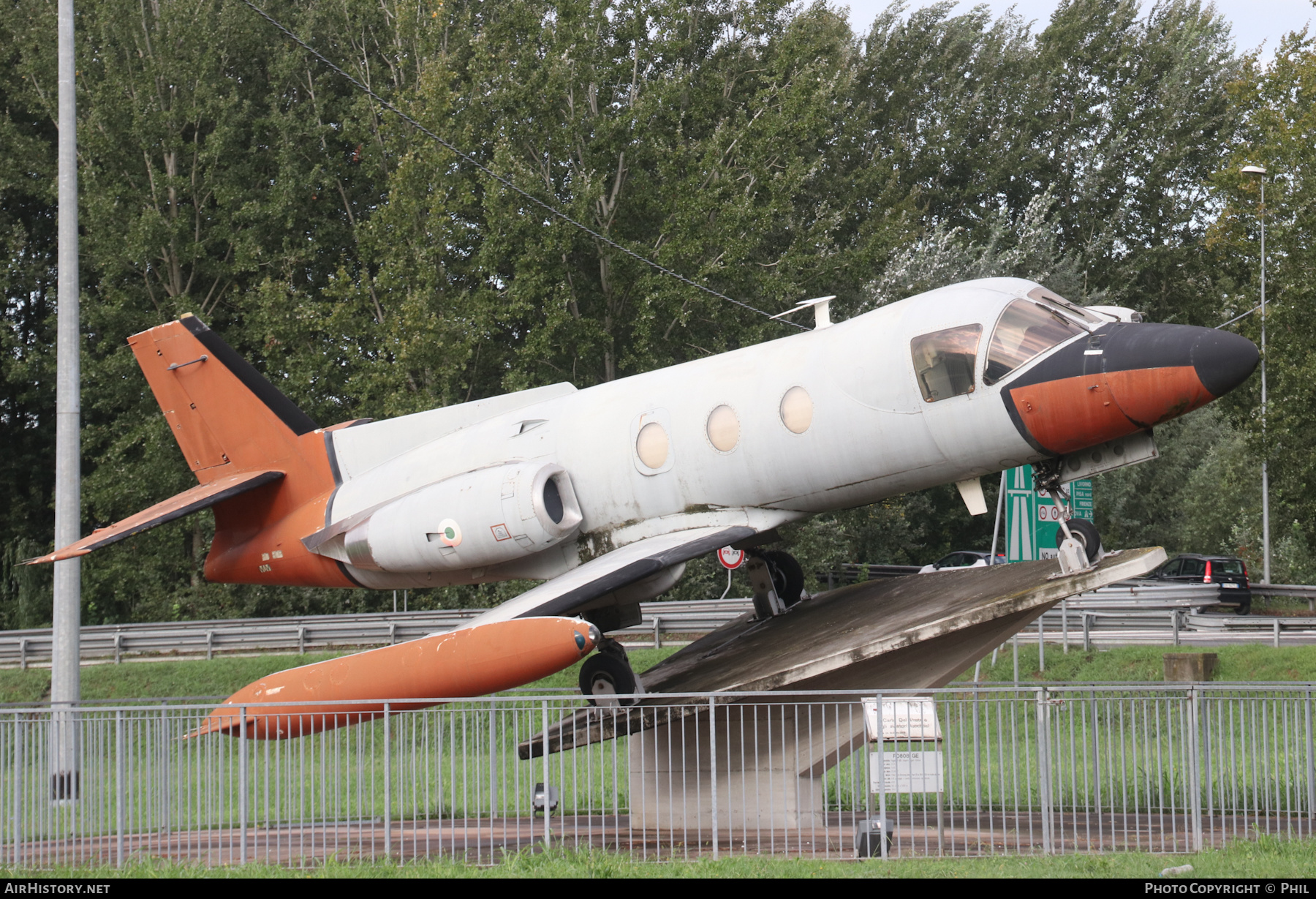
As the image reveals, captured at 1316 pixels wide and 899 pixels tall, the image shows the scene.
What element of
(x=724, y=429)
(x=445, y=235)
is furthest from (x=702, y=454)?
(x=445, y=235)

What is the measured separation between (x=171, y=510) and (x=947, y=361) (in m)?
9.55

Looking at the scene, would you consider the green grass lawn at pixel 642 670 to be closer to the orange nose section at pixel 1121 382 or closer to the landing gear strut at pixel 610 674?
the orange nose section at pixel 1121 382

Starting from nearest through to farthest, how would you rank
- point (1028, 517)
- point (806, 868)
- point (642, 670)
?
point (806, 868) < point (1028, 517) < point (642, 670)

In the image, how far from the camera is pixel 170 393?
17391mm

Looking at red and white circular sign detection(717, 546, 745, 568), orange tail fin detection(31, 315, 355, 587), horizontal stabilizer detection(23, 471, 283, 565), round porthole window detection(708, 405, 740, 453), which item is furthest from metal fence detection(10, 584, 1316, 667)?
round porthole window detection(708, 405, 740, 453)

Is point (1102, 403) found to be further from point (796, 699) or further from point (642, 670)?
point (642, 670)

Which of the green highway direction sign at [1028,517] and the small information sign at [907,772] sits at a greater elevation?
the green highway direction sign at [1028,517]

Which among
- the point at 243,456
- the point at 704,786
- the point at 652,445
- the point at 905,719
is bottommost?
the point at 704,786

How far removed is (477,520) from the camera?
1406cm

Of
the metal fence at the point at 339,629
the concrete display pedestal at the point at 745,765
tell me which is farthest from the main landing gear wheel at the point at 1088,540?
the metal fence at the point at 339,629

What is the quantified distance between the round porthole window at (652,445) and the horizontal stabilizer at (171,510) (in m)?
5.41

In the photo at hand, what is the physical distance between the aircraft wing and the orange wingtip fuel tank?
576 mm

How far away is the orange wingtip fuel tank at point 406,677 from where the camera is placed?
12.0 metres

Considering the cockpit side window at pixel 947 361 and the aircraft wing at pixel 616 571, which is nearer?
the cockpit side window at pixel 947 361
